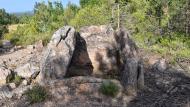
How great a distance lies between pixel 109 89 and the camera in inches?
438

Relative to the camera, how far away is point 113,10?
30.8 metres

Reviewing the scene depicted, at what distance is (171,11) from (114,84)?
21.9 meters

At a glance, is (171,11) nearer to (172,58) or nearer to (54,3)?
(172,58)

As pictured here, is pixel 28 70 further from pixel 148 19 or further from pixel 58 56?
pixel 148 19

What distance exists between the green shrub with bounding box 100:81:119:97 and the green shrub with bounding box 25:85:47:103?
1.65 metres

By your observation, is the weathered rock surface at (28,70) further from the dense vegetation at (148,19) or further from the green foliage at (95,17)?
the green foliage at (95,17)

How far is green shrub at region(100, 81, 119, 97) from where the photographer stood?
11.1 m

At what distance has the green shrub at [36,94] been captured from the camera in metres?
10.7

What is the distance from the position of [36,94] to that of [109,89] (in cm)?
206

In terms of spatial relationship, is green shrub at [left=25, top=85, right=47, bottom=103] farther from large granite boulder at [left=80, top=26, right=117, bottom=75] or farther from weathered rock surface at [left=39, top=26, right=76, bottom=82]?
large granite boulder at [left=80, top=26, right=117, bottom=75]

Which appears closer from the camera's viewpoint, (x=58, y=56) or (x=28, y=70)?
(x=58, y=56)

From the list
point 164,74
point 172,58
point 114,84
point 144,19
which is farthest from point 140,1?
point 114,84

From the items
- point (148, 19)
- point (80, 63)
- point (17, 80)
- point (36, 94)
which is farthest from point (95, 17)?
point (36, 94)

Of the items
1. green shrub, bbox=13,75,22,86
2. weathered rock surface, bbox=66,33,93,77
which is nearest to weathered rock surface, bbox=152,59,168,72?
weathered rock surface, bbox=66,33,93,77
